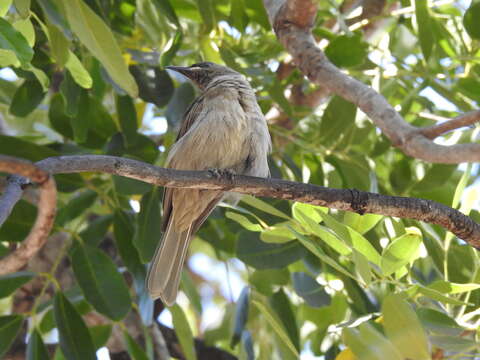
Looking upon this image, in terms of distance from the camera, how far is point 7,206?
2441 mm

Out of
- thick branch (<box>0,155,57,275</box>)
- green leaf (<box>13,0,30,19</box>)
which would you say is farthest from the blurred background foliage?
thick branch (<box>0,155,57,275</box>)

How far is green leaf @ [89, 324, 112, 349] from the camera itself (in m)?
4.62

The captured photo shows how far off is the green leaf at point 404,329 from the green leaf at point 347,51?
2180mm

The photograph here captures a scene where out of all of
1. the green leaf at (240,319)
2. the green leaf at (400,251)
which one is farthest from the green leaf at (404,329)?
the green leaf at (240,319)

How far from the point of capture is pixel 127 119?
14.7 ft

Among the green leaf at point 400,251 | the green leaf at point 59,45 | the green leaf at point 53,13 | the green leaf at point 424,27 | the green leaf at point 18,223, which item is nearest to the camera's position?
the green leaf at point 400,251

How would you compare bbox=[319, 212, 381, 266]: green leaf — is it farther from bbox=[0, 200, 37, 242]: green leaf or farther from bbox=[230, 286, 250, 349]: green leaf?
bbox=[0, 200, 37, 242]: green leaf

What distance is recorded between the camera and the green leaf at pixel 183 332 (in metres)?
4.20

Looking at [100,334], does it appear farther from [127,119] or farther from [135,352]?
[127,119]

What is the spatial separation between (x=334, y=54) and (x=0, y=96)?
7.70 ft

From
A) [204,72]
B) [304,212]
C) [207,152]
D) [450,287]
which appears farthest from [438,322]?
[204,72]

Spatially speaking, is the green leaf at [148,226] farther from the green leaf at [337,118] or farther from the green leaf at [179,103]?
the green leaf at [337,118]

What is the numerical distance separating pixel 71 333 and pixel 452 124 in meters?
2.34

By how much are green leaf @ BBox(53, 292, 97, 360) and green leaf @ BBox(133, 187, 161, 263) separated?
51 centimetres
